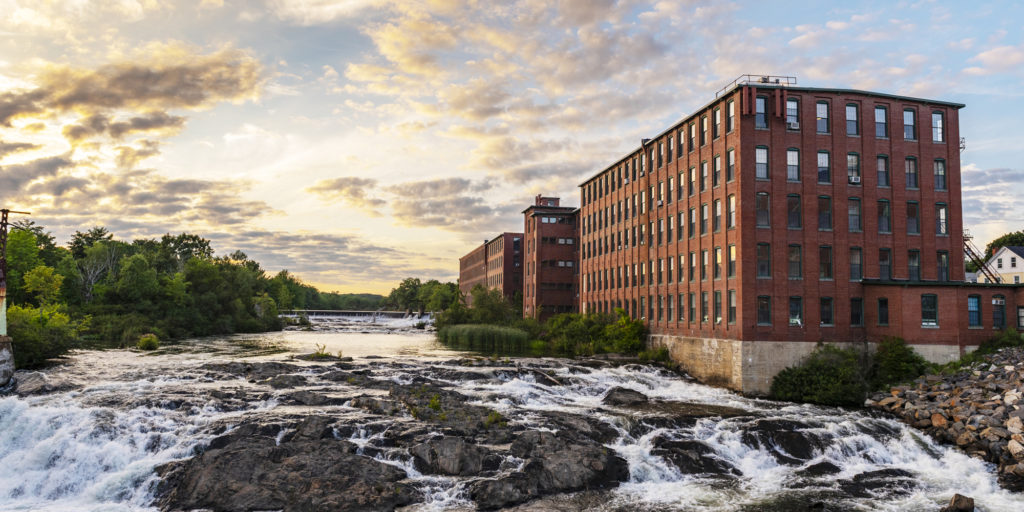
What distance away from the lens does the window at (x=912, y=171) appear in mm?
39062

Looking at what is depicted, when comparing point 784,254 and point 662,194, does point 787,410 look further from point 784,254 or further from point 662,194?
point 662,194

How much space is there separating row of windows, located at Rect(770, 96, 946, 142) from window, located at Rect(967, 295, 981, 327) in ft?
35.4

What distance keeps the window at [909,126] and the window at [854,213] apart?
5.64 meters

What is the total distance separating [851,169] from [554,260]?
54249 millimetres

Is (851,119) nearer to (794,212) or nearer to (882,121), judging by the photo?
(882,121)

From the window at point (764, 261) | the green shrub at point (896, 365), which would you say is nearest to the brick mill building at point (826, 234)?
the window at point (764, 261)

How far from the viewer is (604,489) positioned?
63.7 ft

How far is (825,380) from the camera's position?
109 feet

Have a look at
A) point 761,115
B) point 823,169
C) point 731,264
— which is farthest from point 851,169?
point 731,264

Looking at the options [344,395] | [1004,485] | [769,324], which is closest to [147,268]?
[344,395]

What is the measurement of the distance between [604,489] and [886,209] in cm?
3009

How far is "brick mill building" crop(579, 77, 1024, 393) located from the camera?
35500 millimetres

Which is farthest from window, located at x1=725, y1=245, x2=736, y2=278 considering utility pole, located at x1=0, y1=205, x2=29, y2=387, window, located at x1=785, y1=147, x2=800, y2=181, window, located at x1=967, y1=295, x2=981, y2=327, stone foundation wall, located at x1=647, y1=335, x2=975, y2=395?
utility pole, located at x1=0, y1=205, x2=29, y2=387

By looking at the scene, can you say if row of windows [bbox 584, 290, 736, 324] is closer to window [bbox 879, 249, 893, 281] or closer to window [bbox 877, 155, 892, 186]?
window [bbox 879, 249, 893, 281]
